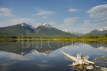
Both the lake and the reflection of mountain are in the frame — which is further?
the reflection of mountain

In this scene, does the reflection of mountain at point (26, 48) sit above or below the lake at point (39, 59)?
below

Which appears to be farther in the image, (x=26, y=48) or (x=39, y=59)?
(x=26, y=48)

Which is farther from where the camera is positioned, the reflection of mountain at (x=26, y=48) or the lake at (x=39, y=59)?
the reflection of mountain at (x=26, y=48)

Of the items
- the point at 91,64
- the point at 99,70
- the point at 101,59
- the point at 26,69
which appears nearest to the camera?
the point at 99,70

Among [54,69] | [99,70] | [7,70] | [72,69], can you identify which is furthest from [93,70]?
[7,70]

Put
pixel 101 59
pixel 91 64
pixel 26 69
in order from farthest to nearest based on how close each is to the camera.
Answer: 1. pixel 101 59
2. pixel 91 64
3. pixel 26 69

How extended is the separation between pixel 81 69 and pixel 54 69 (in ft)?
8.79

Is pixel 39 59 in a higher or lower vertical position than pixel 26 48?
higher

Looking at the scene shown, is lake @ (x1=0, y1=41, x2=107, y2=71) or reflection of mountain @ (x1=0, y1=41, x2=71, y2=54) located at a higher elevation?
lake @ (x1=0, y1=41, x2=107, y2=71)

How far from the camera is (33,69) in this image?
1520cm

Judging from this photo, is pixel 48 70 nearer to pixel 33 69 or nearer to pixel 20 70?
pixel 33 69

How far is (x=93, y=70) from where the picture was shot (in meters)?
14.2

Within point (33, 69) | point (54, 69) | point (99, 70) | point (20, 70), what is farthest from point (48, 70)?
point (99, 70)

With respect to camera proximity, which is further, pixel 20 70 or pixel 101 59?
pixel 101 59
